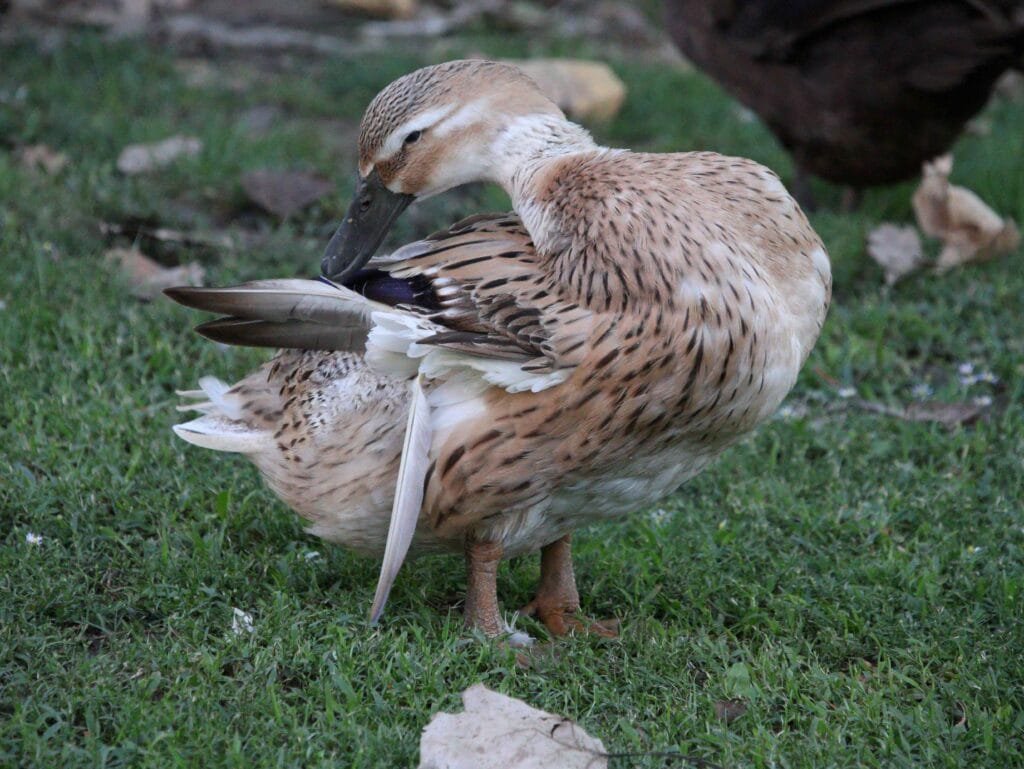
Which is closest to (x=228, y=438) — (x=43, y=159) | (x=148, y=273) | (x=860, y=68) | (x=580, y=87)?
(x=148, y=273)

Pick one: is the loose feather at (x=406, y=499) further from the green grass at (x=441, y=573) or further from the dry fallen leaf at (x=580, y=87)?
the dry fallen leaf at (x=580, y=87)

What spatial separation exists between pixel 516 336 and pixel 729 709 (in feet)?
3.44

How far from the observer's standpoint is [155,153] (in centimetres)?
627

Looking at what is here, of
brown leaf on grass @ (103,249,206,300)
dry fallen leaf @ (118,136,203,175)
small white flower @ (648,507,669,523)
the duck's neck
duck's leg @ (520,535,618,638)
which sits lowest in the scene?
small white flower @ (648,507,669,523)

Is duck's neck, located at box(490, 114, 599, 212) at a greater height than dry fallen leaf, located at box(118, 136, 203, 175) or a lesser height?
greater

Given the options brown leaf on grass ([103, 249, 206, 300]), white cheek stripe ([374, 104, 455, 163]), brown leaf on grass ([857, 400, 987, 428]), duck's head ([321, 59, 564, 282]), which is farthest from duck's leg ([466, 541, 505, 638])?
brown leaf on grass ([103, 249, 206, 300])

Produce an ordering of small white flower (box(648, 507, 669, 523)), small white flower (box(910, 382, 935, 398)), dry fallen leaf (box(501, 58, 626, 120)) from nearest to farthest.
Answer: small white flower (box(648, 507, 669, 523)), small white flower (box(910, 382, 935, 398)), dry fallen leaf (box(501, 58, 626, 120))

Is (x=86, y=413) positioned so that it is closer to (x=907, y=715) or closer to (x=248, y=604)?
(x=248, y=604)

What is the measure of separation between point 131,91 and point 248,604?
438cm

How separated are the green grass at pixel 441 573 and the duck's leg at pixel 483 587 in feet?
0.32

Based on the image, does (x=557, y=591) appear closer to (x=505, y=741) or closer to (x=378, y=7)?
(x=505, y=741)

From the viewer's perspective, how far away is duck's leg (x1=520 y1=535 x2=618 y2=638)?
3695 millimetres

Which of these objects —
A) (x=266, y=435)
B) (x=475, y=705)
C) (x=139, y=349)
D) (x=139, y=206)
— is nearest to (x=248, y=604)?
(x=266, y=435)

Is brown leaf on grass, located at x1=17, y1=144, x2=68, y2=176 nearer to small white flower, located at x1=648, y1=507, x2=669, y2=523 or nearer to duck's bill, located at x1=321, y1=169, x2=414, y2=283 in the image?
duck's bill, located at x1=321, y1=169, x2=414, y2=283
